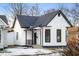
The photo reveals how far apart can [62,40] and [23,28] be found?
1.87 feet

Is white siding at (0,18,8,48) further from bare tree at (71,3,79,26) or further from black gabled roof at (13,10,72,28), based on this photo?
bare tree at (71,3,79,26)

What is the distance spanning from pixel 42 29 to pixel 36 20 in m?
0.15

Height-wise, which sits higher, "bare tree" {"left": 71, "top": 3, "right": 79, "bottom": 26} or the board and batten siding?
"bare tree" {"left": 71, "top": 3, "right": 79, "bottom": 26}

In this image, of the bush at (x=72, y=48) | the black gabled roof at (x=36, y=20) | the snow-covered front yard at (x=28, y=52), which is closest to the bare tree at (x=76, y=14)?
the black gabled roof at (x=36, y=20)

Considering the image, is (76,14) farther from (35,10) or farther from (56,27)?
(35,10)

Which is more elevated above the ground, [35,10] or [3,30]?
[35,10]

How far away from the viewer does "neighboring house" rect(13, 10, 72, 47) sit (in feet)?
21.4

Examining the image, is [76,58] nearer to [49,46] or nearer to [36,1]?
[49,46]

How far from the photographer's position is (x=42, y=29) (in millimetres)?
6543

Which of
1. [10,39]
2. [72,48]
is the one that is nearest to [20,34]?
[10,39]

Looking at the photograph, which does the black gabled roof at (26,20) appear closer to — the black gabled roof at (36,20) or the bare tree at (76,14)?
the black gabled roof at (36,20)

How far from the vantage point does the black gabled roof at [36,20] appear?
21.4 feet

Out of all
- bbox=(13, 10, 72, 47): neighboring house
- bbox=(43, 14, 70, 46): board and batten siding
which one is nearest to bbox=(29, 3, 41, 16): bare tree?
bbox=(13, 10, 72, 47): neighboring house

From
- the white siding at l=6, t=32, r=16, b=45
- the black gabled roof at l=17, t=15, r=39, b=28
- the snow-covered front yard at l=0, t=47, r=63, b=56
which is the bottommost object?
the snow-covered front yard at l=0, t=47, r=63, b=56
